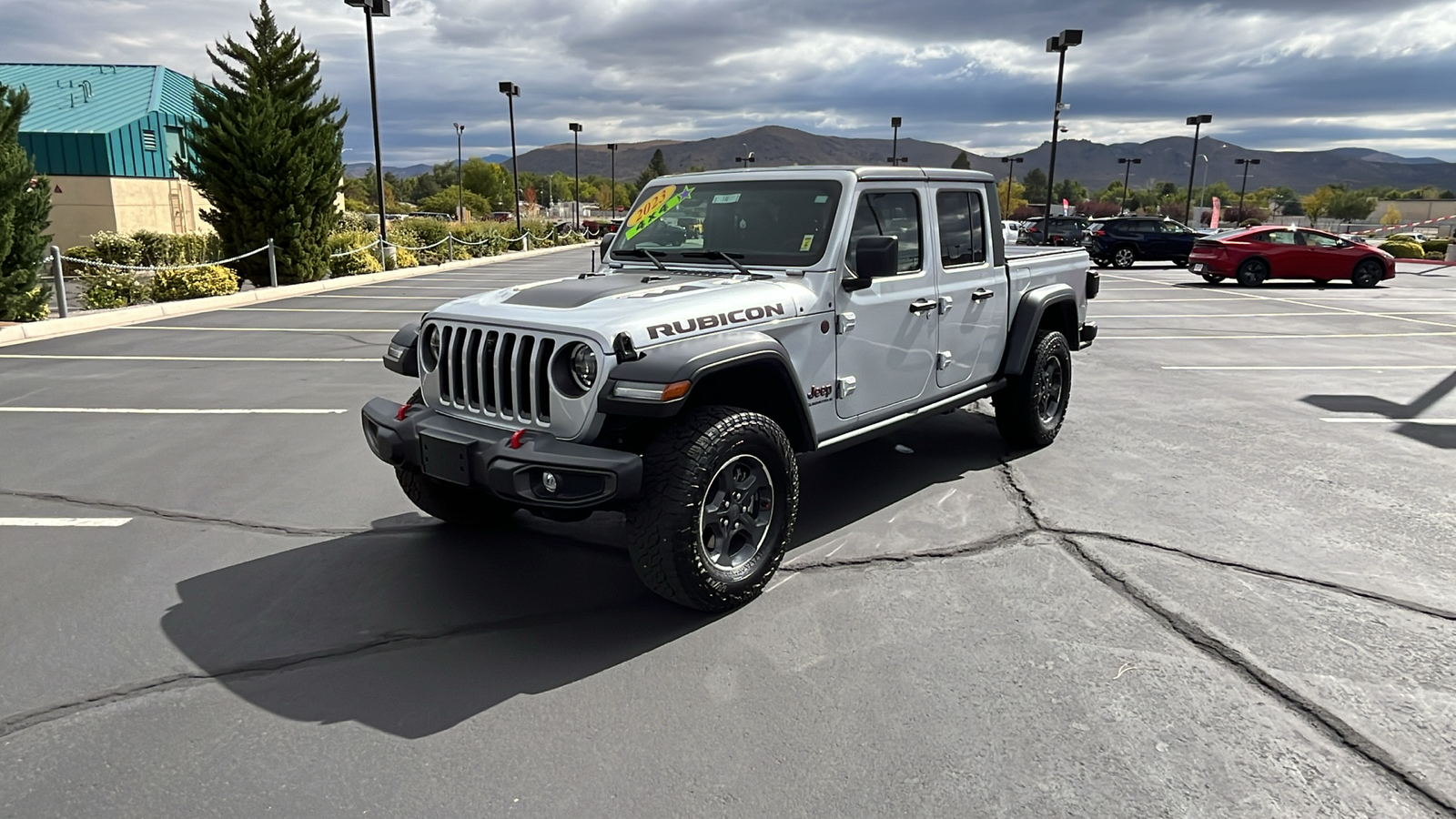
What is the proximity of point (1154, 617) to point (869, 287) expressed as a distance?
6.74 feet

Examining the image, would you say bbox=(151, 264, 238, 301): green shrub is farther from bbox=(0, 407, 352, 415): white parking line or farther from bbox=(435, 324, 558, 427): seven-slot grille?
bbox=(435, 324, 558, 427): seven-slot grille

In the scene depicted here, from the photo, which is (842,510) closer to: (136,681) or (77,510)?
(136,681)

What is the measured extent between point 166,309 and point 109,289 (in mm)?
1448

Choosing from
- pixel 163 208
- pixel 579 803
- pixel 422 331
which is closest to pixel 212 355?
pixel 422 331

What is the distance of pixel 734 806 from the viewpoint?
8.91 ft

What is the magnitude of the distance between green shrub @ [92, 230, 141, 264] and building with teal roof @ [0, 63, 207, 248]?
15.1 meters

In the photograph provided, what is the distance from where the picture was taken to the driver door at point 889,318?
15.5 ft

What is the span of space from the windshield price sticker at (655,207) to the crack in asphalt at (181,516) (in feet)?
7.43

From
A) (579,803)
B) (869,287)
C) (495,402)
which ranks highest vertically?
(869,287)

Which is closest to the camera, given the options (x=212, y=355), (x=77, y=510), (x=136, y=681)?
(x=136, y=681)

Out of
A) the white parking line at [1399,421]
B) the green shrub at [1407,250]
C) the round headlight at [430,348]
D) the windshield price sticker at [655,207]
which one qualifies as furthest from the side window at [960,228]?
the green shrub at [1407,250]

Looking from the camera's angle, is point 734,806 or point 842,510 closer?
point 734,806

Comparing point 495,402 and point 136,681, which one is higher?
point 495,402

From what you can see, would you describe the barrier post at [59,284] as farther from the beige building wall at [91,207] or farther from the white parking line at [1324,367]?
the beige building wall at [91,207]
